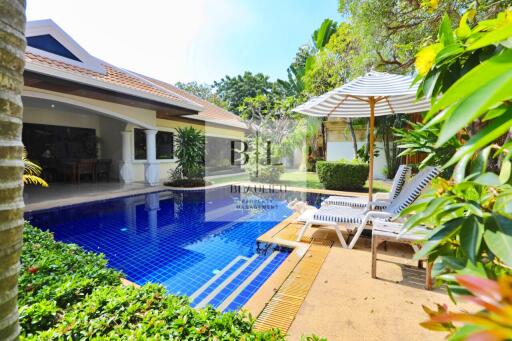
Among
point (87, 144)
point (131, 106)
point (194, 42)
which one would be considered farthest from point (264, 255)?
point (194, 42)

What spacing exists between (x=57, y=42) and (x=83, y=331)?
11.7 metres

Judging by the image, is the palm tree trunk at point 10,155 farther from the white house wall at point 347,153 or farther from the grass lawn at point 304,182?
the white house wall at point 347,153

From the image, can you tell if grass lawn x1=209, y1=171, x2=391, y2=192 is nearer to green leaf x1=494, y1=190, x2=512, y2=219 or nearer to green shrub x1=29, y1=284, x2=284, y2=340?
green shrub x1=29, y1=284, x2=284, y2=340

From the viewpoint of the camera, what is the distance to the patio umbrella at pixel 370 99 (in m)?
5.68

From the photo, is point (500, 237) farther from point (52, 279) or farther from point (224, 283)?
point (224, 283)

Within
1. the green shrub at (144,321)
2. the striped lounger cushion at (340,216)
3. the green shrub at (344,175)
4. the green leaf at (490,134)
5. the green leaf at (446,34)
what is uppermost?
the green leaf at (446,34)

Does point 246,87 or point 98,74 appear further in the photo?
point 246,87

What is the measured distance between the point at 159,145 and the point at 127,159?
2240 millimetres

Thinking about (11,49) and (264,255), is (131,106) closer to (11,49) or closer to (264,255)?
(264,255)

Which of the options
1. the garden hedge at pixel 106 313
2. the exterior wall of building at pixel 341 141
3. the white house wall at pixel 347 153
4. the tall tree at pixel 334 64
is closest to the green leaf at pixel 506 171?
the garden hedge at pixel 106 313

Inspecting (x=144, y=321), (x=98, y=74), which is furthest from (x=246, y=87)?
(x=144, y=321)

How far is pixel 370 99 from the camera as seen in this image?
6.98m

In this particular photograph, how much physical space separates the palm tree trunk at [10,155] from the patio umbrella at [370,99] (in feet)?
15.3

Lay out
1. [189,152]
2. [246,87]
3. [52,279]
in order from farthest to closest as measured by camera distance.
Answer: [246,87], [189,152], [52,279]
